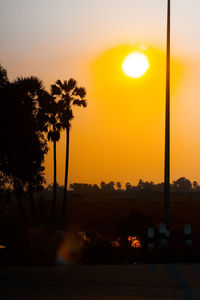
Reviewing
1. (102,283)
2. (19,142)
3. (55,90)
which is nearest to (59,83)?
(55,90)

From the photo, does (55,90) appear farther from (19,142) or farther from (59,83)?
(19,142)

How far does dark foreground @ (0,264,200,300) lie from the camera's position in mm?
10070

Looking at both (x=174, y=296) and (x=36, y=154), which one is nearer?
(x=174, y=296)

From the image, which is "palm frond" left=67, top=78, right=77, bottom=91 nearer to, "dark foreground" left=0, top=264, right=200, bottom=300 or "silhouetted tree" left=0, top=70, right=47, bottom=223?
"silhouetted tree" left=0, top=70, right=47, bottom=223

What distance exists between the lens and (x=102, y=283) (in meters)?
11.3

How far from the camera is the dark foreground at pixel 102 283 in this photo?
10070 millimetres

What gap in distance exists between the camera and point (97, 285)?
36.4ft

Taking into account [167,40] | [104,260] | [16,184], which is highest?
[167,40]

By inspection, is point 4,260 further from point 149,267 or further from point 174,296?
point 174,296

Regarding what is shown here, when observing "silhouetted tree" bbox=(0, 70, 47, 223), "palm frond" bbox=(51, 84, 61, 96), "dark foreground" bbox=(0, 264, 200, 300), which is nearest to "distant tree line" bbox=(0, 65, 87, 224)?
"silhouetted tree" bbox=(0, 70, 47, 223)

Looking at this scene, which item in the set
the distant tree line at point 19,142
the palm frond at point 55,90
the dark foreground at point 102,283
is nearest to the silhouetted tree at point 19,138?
the distant tree line at point 19,142

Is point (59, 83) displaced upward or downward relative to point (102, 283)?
upward

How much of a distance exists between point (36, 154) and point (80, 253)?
18.1 feet

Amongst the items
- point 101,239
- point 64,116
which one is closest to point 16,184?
point 101,239
